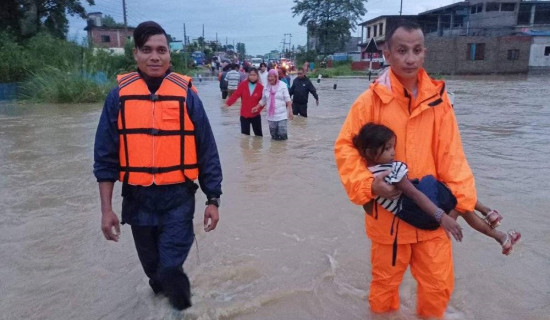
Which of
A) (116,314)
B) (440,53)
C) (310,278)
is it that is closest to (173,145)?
(116,314)

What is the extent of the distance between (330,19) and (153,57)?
67208 millimetres

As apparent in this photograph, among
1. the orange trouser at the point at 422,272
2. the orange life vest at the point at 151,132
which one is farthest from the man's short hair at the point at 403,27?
the orange life vest at the point at 151,132

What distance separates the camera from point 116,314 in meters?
3.28

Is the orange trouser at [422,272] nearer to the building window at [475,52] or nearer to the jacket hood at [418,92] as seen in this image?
the jacket hood at [418,92]

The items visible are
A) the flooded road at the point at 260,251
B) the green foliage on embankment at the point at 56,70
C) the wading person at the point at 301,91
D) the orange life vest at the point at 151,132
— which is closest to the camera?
the orange life vest at the point at 151,132

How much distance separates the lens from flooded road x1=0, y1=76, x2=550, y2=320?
11.0ft

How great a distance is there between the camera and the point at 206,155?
2914 millimetres

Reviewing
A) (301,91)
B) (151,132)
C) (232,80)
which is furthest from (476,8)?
(151,132)

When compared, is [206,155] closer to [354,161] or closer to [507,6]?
[354,161]

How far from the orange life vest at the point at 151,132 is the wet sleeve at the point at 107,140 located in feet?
0.14

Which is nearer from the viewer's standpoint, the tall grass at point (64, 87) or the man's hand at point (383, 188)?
the man's hand at point (383, 188)

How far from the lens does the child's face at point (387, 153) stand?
2457mm

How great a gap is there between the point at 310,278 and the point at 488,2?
49.0 m

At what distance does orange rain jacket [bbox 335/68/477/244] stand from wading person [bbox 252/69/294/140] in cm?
654
